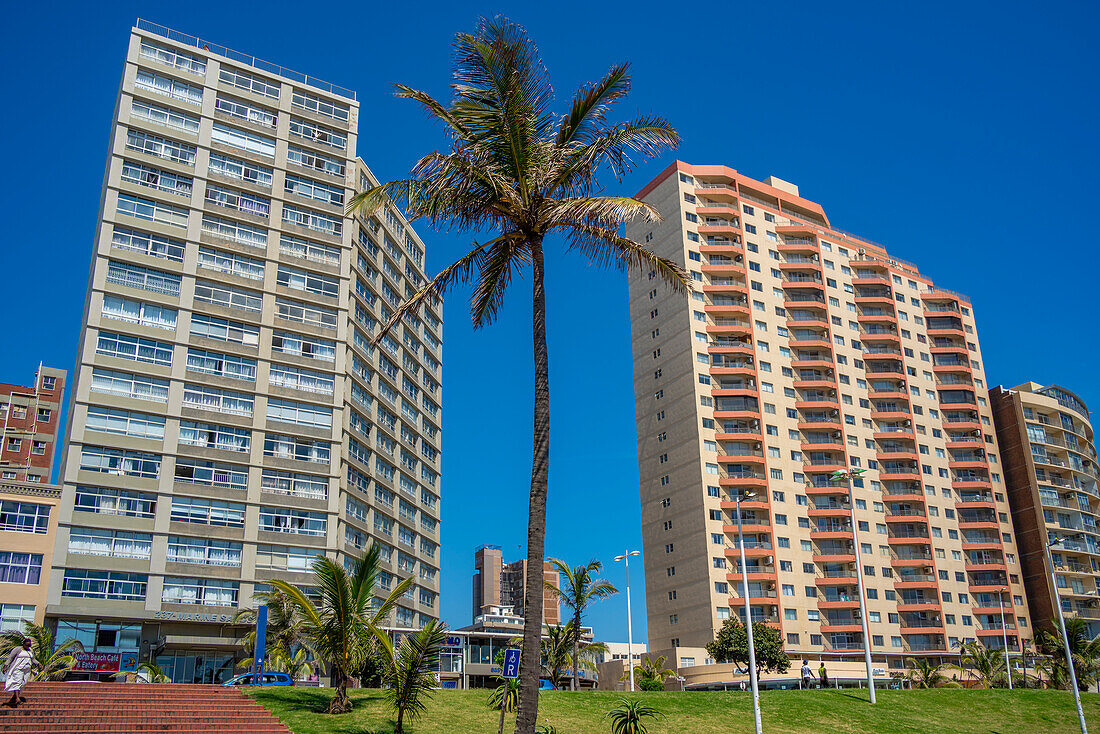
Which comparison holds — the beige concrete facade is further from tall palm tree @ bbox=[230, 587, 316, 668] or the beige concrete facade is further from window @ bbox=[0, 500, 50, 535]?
tall palm tree @ bbox=[230, 587, 316, 668]

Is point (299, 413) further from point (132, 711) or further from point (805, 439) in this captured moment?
point (805, 439)

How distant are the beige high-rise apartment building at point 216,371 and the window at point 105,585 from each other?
120 mm

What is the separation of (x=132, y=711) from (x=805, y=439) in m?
79.6

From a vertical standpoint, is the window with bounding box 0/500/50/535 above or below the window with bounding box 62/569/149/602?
above

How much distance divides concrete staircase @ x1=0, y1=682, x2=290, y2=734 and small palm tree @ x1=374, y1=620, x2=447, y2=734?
10.7 ft

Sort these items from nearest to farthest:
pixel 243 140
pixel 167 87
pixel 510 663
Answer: pixel 510 663
pixel 167 87
pixel 243 140

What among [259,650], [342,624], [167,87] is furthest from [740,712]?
[167,87]

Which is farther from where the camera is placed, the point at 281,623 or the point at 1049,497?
the point at 1049,497

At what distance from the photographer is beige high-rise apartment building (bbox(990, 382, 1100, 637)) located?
10425cm

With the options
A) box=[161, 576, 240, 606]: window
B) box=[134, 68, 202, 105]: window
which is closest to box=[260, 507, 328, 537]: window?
box=[161, 576, 240, 606]: window

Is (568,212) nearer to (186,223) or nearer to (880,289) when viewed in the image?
(186,223)

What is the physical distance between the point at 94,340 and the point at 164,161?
614 inches

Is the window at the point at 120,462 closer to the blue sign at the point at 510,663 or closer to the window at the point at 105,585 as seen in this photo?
the window at the point at 105,585

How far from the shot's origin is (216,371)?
69250 millimetres
